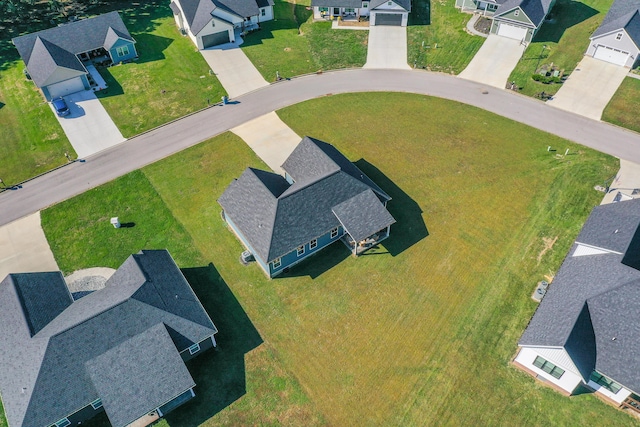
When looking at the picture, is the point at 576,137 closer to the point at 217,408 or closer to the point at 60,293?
A: the point at 217,408

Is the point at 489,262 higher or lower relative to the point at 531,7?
lower

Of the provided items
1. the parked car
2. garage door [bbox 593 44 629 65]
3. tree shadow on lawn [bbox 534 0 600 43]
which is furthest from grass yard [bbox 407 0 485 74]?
the parked car

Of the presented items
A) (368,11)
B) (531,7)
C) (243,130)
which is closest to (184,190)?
(243,130)

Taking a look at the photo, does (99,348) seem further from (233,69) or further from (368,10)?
(368,10)

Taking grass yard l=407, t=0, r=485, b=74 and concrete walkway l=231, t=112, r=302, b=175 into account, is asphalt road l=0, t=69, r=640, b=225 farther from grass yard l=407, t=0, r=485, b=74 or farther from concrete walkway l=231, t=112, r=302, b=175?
grass yard l=407, t=0, r=485, b=74

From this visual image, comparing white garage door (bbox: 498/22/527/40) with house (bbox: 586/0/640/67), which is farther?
white garage door (bbox: 498/22/527/40)
